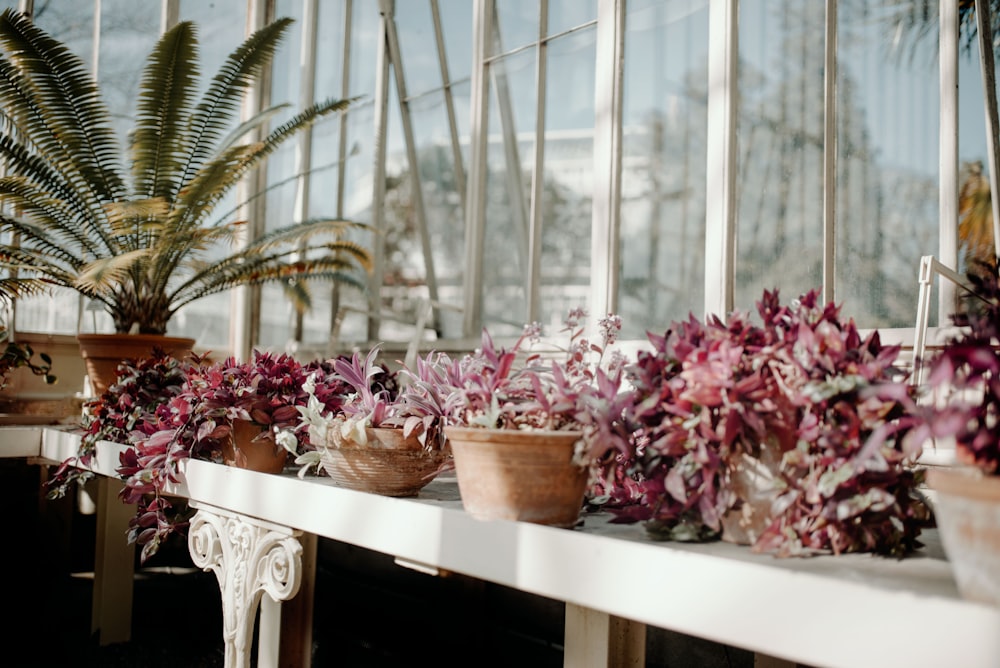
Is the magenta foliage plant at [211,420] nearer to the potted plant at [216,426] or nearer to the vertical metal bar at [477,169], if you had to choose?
the potted plant at [216,426]

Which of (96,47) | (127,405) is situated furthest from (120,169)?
(127,405)

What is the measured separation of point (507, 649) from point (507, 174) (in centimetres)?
217

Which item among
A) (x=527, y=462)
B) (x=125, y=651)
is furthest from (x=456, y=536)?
(x=125, y=651)

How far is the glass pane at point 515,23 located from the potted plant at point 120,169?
865mm

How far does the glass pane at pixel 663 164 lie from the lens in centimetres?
302

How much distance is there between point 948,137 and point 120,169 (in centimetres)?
344

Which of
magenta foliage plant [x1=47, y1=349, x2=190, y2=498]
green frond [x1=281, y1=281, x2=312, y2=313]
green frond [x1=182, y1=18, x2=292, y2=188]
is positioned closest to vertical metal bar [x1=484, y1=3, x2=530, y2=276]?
green frond [x1=182, y1=18, x2=292, y2=188]

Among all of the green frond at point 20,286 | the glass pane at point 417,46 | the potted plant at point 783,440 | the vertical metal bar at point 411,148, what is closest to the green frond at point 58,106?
the green frond at point 20,286

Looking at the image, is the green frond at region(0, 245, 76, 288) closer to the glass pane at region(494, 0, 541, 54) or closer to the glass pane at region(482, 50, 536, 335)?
the glass pane at region(482, 50, 536, 335)

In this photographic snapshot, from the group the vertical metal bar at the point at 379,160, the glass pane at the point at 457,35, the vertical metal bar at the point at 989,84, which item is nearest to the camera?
the vertical metal bar at the point at 989,84

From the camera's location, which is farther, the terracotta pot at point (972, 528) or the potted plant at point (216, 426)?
the potted plant at point (216, 426)

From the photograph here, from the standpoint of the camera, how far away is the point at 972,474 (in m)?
0.86

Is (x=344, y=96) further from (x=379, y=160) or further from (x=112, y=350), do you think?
(x=112, y=350)

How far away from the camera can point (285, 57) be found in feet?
16.2
